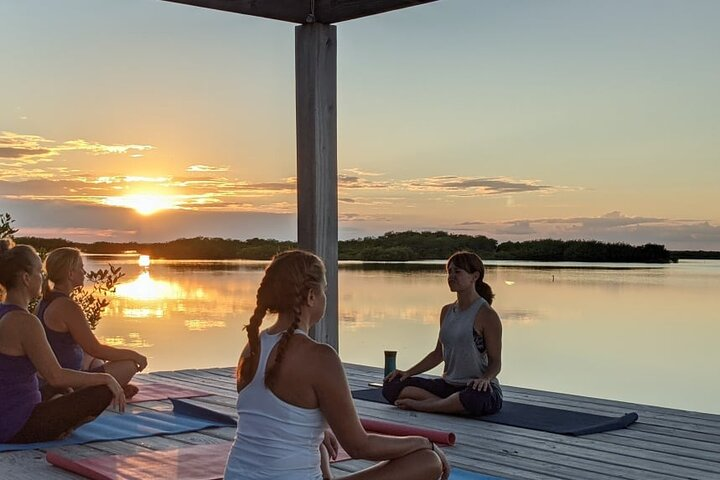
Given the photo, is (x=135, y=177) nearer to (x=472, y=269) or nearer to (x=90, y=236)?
(x=90, y=236)

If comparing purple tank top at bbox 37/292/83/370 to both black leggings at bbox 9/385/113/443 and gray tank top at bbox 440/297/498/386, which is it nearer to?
black leggings at bbox 9/385/113/443

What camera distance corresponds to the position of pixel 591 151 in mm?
11211

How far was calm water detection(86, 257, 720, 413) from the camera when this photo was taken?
9.43 m

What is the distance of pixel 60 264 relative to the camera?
15.4ft

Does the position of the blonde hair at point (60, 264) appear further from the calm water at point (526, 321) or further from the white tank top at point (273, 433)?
the calm water at point (526, 321)

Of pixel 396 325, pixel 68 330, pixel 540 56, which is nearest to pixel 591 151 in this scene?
pixel 540 56

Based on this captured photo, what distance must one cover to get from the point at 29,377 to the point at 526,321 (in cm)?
928

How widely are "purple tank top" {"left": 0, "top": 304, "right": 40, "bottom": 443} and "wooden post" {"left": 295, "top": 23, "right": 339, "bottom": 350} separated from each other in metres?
1.86

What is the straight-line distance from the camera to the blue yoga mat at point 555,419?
15.5 feet

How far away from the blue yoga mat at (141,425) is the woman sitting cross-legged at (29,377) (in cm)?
7

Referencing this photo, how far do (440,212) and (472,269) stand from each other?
23.5 ft

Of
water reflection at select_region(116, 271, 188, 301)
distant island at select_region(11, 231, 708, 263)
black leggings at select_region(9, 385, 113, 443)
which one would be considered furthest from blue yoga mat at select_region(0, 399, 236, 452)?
water reflection at select_region(116, 271, 188, 301)

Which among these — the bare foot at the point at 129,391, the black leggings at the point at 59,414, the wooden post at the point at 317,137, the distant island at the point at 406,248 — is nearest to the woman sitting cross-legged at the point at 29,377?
the black leggings at the point at 59,414

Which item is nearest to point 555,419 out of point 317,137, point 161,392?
point 317,137
